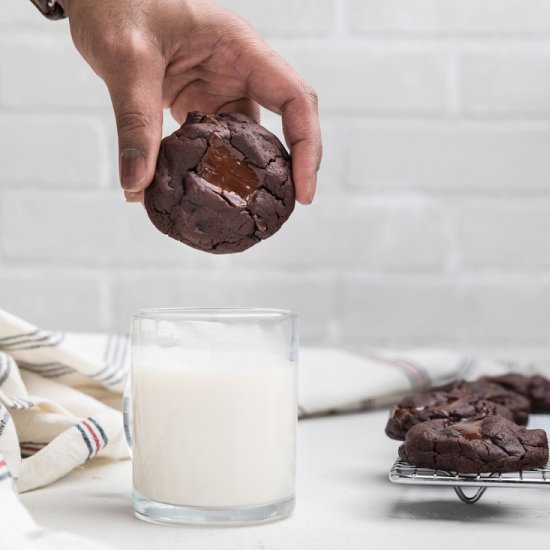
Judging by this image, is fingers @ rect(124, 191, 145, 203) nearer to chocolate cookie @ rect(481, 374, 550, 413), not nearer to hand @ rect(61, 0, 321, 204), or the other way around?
hand @ rect(61, 0, 321, 204)

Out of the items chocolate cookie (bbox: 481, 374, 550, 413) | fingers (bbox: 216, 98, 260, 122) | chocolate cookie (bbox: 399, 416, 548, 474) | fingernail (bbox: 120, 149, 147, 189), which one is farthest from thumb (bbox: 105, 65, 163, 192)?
chocolate cookie (bbox: 481, 374, 550, 413)

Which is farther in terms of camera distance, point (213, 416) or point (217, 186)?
point (217, 186)

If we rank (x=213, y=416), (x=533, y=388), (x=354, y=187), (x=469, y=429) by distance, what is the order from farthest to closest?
(x=354, y=187) → (x=533, y=388) → (x=469, y=429) → (x=213, y=416)

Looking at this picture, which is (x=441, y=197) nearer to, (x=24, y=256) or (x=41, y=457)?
(x=24, y=256)

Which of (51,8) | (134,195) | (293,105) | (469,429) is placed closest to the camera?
(469,429)

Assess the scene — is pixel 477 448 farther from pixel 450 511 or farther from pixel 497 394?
pixel 497 394

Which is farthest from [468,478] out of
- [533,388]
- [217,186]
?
[533,388]

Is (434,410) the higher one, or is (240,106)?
(240,106)
